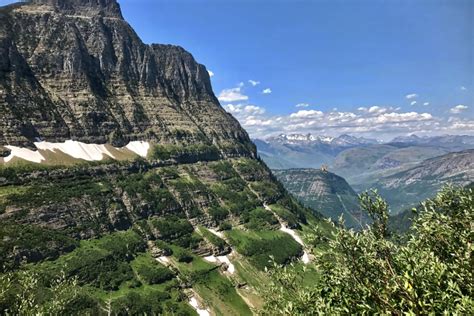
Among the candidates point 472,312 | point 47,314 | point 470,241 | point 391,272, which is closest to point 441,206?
point 470,241

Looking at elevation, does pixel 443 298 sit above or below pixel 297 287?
above

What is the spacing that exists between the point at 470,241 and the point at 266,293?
79.3 ft

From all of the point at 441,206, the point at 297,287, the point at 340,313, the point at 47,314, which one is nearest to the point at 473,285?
the point at 340,313

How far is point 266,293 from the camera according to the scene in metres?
51.8

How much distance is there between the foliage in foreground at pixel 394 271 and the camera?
30938 millimetres

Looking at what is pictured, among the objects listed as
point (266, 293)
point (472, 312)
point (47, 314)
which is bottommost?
point (47, 314)

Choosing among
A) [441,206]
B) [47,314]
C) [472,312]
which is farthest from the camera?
[47,314]

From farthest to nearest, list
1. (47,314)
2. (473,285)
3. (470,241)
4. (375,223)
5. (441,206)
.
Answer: (47,314), (441,206), (375,223), (470,241), (473,285)

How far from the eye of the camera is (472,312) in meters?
27.4

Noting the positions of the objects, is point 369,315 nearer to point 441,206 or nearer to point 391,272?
point 391,272

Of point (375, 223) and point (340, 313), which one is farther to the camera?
point (375, 223)

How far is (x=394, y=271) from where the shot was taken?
35094 mm

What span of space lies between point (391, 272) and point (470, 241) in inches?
383

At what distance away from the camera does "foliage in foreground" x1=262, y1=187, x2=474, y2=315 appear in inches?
1218
